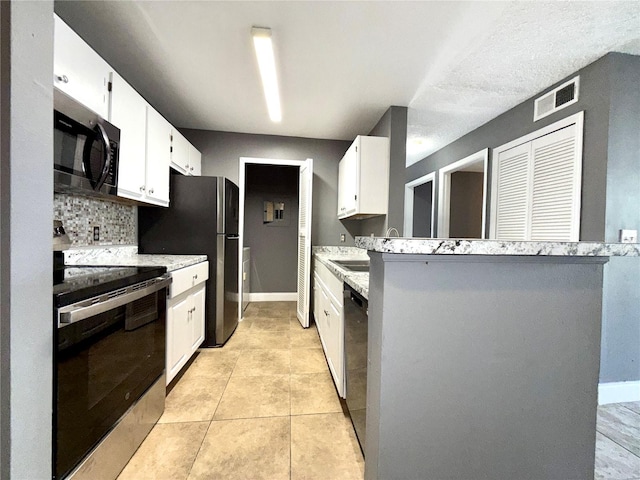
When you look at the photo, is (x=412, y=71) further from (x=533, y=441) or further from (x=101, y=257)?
(x=101, y=257)

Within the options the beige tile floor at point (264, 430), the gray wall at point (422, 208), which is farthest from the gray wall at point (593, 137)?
the gray wall at point (422, 208)

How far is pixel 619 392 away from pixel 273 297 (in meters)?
4.11

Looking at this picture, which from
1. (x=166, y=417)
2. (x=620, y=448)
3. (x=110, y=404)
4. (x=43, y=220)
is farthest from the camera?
(x=166, y=417)

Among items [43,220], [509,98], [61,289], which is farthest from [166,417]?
[509,98]

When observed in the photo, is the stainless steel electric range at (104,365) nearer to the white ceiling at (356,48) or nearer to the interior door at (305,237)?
the white ceiling at (356,48)

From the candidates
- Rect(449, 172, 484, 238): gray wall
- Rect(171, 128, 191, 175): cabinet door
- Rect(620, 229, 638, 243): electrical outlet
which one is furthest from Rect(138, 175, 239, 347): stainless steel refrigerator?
Rect(449, 172, 484, 238): gray wall

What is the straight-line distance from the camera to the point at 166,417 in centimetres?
166

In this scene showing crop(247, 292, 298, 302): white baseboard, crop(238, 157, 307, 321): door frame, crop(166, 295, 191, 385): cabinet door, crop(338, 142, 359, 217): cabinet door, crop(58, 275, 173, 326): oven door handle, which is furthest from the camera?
crop(247, 292, 298, 302): white baseboard

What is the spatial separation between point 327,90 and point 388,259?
7.07 ft

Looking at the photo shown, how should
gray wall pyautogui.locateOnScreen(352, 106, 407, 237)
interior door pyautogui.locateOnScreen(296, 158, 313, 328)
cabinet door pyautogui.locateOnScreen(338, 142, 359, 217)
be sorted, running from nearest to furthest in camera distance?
gray wall pyautogui.locateOnScreen(352, 106, 407, 237)
cabinet door pyautogui.locateOnScreen(338, 142, 359, 217)
interior door pyautogui.locateOnScreen(296, 158, 313, 328)

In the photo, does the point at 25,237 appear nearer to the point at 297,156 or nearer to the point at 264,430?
the point at 264,430

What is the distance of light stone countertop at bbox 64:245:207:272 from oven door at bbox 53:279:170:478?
0.41 meters

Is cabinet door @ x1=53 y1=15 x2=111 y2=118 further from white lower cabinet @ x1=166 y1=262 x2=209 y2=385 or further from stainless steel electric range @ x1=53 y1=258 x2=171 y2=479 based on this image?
white lower cabinet @ x1=166 y1=262 x2=209 y2=385

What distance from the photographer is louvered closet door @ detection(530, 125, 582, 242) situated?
2119 mm
